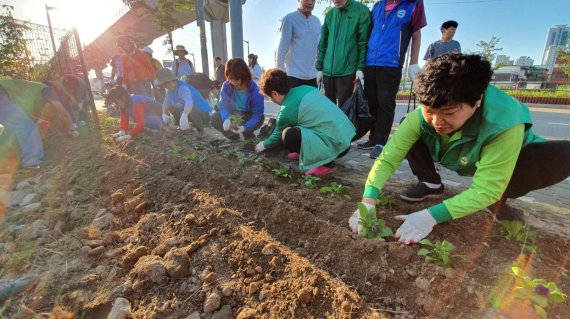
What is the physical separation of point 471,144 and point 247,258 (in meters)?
1.35

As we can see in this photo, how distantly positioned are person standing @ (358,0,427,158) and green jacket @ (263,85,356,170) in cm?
72

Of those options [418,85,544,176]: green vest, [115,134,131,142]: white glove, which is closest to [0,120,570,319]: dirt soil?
[418,85,544,176]: green vest

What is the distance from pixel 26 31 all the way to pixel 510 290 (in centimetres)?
937

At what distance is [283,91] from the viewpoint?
2.74m

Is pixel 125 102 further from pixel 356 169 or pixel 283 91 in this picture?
pixel 356 169

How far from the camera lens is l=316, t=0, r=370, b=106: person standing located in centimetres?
319

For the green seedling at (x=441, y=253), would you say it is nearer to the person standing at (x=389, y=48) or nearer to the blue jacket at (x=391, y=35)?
the person standing at (x=389, y=48)

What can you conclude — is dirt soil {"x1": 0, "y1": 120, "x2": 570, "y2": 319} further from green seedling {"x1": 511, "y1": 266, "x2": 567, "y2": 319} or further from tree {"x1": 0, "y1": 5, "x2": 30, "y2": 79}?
tree {"x1": 0, "y1": 5, "x2": 30, "y2": 79}

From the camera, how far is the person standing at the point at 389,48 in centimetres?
295

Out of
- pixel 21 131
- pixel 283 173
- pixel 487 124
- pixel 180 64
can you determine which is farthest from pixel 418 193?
pixel 180 64

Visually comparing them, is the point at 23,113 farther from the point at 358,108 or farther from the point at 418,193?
the point at 418,193

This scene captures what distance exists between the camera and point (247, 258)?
1.68 metres

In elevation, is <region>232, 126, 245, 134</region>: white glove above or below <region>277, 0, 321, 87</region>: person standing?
below

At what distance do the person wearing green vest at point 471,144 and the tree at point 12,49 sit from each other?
7.70 m
